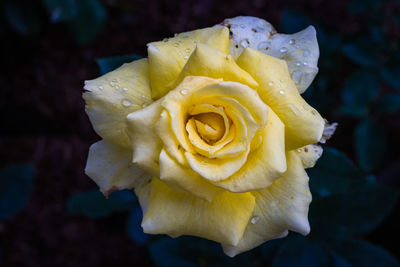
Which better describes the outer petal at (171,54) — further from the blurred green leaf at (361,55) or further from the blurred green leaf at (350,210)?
the blurred green leaf at (361,55)

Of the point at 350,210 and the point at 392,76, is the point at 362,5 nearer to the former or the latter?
the point at 392,76

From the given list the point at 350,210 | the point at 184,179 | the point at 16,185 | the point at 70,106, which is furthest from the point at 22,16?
the point at 350,210

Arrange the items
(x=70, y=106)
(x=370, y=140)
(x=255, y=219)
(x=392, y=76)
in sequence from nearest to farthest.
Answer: (x=255, y=219), (x=392, y=76), (x=370, y=140), (x=70, y=106)

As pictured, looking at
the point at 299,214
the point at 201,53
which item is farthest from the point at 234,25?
the point at 299,214

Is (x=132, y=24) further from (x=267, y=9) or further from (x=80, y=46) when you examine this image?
(x=267, y=9)

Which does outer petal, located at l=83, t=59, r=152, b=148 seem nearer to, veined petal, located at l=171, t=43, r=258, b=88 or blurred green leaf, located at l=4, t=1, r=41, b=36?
veined petal, located at l=171, t=43, r=258, b=88
